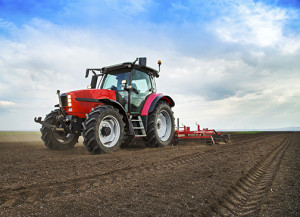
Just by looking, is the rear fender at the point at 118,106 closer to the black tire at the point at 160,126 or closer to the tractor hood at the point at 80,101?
the tractor hood at the point at 80,101

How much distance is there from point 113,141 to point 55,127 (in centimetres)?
150

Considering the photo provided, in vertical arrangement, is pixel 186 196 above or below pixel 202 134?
below

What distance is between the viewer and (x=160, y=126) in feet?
25.0

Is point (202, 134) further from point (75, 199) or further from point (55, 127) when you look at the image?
point (75, 199)

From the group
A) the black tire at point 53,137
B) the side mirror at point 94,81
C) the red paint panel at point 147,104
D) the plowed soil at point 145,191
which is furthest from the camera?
the side mirror at point 94,81

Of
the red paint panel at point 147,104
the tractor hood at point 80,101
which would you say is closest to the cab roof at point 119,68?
the red paint panel at point 147,104

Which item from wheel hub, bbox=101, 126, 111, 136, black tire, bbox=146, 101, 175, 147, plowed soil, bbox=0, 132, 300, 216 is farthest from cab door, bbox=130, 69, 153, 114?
plowed soil, bbox=0, 132, 300, 216

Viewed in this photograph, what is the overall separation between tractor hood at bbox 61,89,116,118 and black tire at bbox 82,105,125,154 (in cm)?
63

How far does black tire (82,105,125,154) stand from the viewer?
476 centimetres

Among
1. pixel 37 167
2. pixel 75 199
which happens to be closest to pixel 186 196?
pixel 75 199

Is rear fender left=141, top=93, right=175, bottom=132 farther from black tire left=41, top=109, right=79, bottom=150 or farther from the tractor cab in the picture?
black tire left=41, top=109, right=79, bottom=150

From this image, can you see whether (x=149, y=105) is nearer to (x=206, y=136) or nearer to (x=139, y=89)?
(x=139, y=89)

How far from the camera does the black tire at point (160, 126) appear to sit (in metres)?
6.63

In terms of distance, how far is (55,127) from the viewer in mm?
5430
